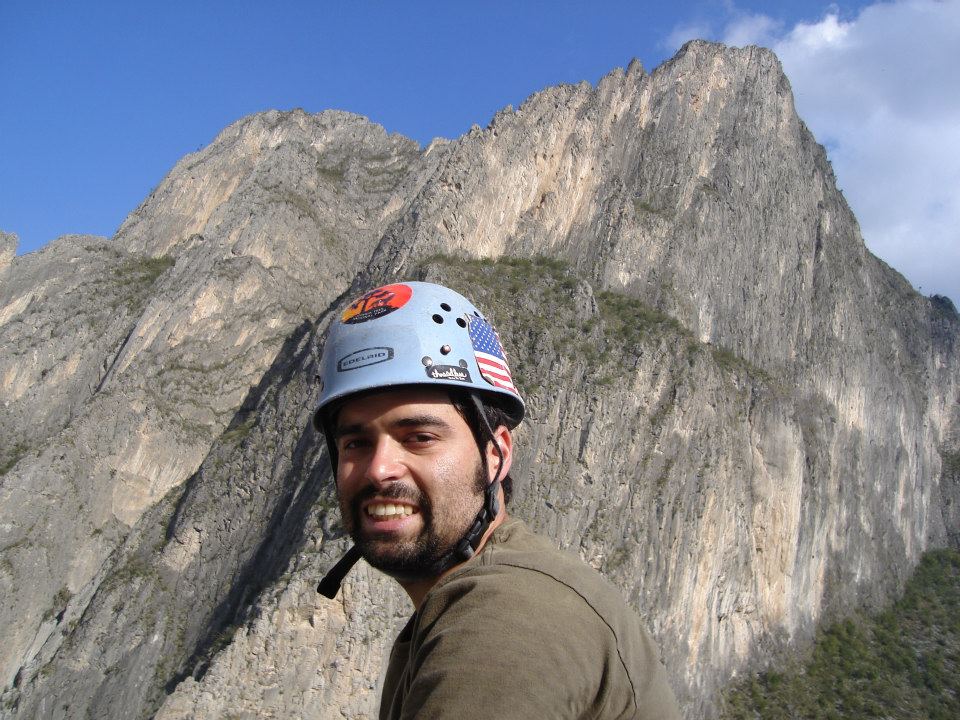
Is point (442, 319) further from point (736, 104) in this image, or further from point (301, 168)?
point (736, 104)

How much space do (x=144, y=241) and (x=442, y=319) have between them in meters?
56.6

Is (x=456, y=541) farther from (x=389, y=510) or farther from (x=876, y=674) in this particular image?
(x=876, y=674)

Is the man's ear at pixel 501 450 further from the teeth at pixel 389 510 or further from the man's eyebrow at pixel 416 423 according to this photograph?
the teeth at pixel 389 510

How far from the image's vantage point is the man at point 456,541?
158 cm

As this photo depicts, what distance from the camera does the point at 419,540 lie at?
7.29 ft

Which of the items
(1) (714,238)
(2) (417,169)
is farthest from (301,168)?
(1) (714,238)

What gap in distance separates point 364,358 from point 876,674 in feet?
172

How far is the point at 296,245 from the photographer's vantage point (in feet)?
149

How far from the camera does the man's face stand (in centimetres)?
222

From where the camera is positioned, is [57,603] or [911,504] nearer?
[57,603]

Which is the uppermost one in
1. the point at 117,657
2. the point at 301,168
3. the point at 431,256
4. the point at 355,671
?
the point at 301,168

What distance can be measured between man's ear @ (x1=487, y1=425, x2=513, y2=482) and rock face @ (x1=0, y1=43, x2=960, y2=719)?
25.1m

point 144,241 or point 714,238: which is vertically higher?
point 714,238

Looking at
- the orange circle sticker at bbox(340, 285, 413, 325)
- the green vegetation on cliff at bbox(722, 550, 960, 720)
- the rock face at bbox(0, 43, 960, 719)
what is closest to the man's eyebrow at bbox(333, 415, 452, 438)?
the orange circle sticker at bbox(340, 285, 413, 325)
